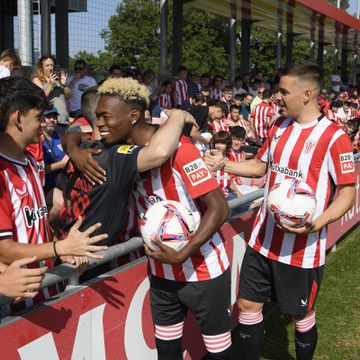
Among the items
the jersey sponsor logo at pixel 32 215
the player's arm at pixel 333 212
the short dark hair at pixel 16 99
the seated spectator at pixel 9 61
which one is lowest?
the player's arm at pixel 333 212

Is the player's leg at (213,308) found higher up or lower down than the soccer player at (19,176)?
lower down

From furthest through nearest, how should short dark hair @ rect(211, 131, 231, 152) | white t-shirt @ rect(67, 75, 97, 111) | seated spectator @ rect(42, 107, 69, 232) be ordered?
Answer: white t-shirt @ rect(67, 75, 97, 111), short dark hair @ rect(211, 131, 231, 152), seated spectator @ rect(42, 107, 69, 232)

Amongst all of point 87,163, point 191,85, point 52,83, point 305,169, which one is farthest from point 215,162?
point 191,85

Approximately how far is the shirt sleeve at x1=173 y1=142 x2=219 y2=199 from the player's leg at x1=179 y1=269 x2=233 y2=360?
503 mm

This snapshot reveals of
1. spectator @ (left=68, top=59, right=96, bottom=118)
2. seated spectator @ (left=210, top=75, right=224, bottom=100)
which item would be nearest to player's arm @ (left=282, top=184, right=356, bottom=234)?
spectator @ (left=68, top=59, right=96, bottom=118)

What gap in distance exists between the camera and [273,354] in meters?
3.96

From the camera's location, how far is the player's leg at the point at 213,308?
8.73 ft

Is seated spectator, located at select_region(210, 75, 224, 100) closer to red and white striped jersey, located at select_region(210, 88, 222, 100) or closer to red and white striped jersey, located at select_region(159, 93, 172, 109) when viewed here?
red and white striped jersey, located at select_region(210, 88, 222, 100)

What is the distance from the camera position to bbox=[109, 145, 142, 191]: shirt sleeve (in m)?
2.41

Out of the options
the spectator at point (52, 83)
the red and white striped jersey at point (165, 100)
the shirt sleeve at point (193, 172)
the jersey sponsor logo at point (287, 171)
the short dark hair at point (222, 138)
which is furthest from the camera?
the red and white striped jersey at point (165, 100)

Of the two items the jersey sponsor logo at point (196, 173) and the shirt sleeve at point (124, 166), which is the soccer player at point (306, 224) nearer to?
the jersey sponsor logo at point (196, 173)

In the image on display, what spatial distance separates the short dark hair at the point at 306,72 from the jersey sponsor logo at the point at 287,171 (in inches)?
21.4

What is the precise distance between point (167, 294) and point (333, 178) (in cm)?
121

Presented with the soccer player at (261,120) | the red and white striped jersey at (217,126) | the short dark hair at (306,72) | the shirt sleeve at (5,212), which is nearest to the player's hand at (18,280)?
the shirt sleeve at (5,212)
